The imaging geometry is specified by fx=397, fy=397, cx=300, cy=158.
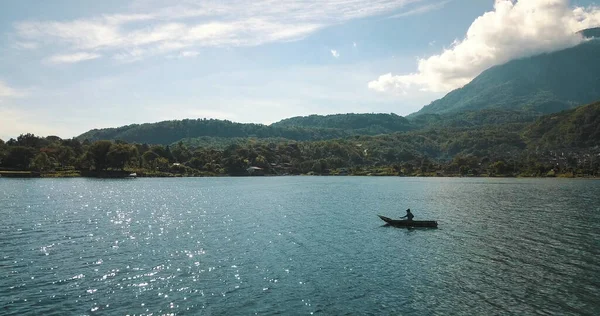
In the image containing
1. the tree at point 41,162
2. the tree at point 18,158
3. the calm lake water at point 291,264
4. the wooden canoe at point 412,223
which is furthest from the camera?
the tree at point 18,158

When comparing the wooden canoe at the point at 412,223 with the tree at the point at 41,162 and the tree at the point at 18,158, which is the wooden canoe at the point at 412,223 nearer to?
the tree at the point at 41,162

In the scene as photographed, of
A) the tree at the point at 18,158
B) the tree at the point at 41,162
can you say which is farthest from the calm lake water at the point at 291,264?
the tree at the point at 18,158

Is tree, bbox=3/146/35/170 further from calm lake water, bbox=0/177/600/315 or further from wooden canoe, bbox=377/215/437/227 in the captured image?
wooden canoe, bbox=377/215/437/227

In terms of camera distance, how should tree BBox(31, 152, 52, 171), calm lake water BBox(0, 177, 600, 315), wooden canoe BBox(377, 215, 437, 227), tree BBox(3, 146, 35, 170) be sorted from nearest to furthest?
calm lake water BBox(0, 177, 600, 315)
wooden canoe BBox(377, 215, 437, 227)
tree BBox(31, 152, 52, 171)
tree BBox(3, 146, 35, 170)

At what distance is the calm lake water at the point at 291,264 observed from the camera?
27781 mm

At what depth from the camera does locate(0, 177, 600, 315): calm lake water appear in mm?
27781

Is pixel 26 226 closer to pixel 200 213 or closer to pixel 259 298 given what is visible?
pixel 200 213

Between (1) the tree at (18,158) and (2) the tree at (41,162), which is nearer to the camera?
(2) the tree at (41,162)

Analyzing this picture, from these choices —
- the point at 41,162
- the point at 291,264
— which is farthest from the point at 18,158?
the point at 291,264

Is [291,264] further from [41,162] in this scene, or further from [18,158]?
[18,158]

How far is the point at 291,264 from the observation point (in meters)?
38.8

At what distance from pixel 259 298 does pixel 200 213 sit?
165 ft

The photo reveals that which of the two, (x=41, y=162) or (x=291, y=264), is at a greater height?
(x=41, y=162)

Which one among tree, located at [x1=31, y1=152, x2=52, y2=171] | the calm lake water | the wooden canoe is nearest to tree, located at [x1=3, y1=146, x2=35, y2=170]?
tree, located at [x1=31, y1=152, x2=52, y2=171]
